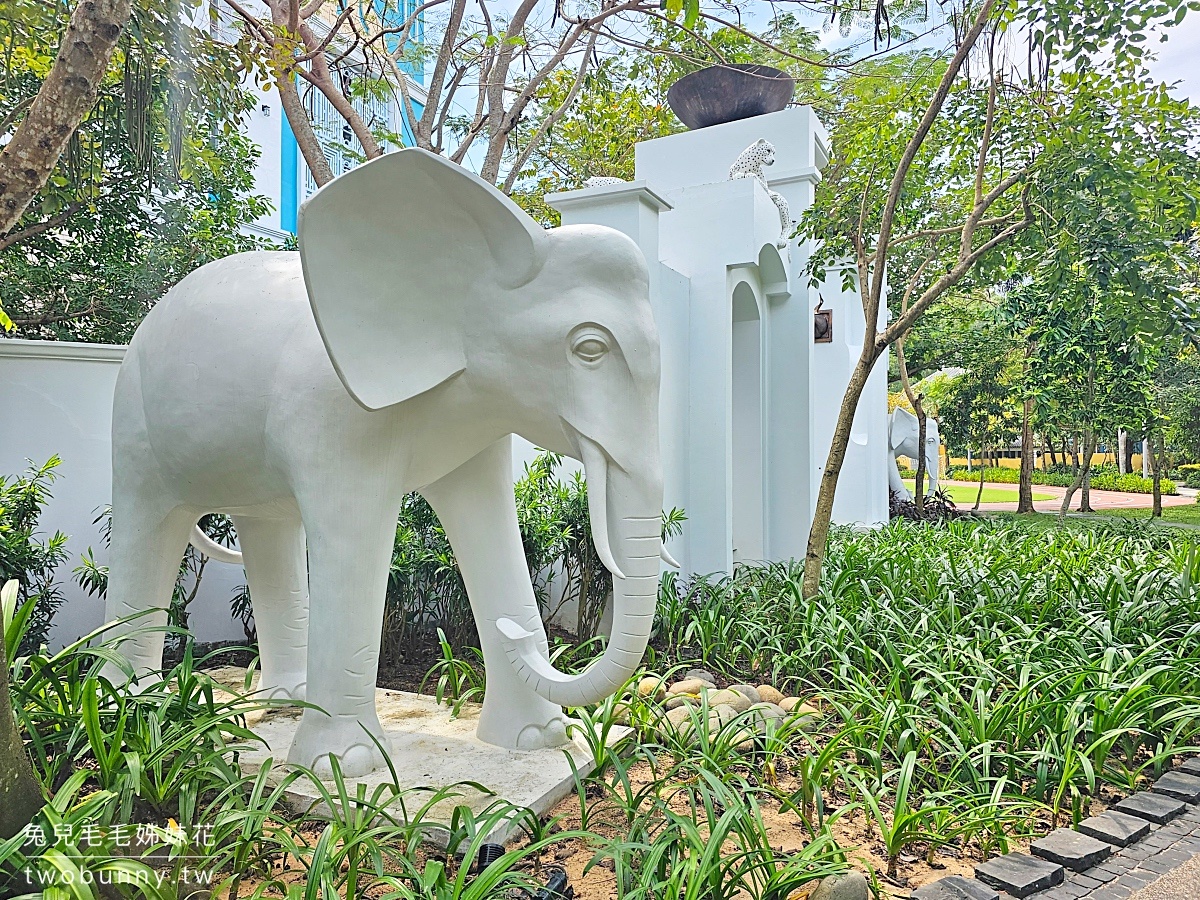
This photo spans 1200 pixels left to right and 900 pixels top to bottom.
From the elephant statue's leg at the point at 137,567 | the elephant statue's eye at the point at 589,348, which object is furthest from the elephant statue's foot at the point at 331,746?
the elephant statue's eye at the point at 589,348

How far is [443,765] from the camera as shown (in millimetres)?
2697

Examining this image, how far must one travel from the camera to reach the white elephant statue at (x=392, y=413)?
7.34ft

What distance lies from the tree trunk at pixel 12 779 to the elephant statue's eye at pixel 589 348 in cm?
144

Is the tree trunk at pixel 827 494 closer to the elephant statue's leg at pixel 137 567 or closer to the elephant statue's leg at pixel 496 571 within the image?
the elephant statue's leg at pixel 496 571

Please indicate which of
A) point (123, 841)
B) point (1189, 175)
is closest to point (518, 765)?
point (123, 841)

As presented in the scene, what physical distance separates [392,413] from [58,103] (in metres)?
1.32

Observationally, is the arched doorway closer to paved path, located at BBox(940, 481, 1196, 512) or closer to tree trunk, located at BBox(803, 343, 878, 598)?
tree trunk, located at BBox(803, 343, 878, 598)

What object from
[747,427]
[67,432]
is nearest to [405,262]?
[67,432]

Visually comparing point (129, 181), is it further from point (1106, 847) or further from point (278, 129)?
point (278, 129)

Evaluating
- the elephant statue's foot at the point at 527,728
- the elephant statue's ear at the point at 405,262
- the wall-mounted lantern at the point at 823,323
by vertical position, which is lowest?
the elephant statue's foot at the point at 527,728

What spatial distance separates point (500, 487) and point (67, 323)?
502 centimetres

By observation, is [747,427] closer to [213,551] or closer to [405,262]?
[213,551]

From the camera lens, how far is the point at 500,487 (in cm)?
288

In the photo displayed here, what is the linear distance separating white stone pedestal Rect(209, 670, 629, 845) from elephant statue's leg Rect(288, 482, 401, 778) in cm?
→ 11
